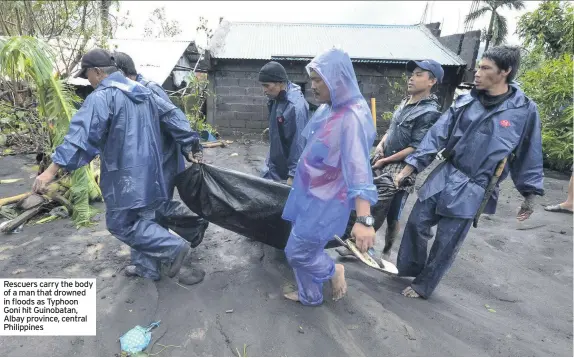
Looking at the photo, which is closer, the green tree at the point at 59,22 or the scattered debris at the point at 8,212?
the scattered debris at the point at 8,212

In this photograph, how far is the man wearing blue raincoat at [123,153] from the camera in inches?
88.8

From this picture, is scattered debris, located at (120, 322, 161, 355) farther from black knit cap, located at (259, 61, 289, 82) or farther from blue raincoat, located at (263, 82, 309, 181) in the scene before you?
black knit cap, located at (259, 61, 289, 82)

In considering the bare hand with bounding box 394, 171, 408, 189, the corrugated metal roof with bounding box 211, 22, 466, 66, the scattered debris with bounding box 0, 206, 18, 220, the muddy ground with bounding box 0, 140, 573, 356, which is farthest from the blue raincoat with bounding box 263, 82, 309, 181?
the corrugated metal roof with bounding box 211, 22, 466, 66

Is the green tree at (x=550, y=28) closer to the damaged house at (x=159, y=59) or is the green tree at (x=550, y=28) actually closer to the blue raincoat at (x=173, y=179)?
the damaged house at (x=159, y=59)

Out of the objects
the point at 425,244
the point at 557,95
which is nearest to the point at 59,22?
the point at 425,244

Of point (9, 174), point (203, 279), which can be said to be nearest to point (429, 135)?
point (203, 279)

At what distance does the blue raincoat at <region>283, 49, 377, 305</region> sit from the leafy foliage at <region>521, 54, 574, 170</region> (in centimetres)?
726

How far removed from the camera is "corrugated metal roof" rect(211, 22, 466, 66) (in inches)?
397

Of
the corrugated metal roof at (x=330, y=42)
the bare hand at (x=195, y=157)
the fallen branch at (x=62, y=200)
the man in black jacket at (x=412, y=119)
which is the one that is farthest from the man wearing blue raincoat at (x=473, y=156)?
the corrugated metal roof at (x=330, y=42)

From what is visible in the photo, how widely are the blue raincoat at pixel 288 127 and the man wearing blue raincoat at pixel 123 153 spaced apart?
125 cm

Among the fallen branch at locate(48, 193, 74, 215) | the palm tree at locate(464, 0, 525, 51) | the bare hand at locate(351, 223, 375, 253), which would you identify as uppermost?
the palm tree at locate(464, 0, 525, 51)

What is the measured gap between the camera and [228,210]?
2836mm

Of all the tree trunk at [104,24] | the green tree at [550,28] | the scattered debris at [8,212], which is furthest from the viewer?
the green tree at [550,28]

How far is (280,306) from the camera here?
2.50 metres
